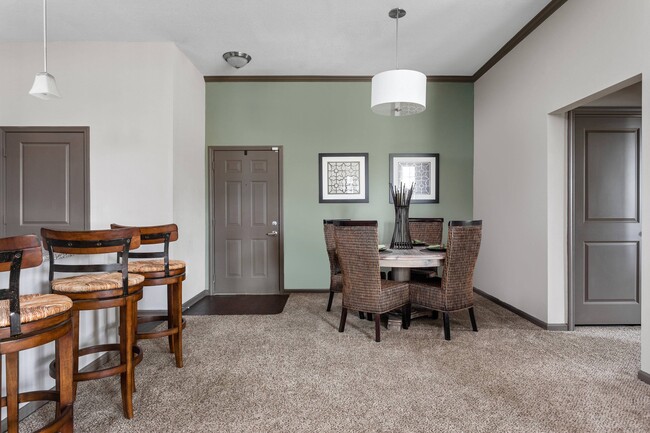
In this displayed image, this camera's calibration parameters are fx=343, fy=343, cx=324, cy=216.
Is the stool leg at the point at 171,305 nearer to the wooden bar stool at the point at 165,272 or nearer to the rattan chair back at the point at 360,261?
the wooden bar stool at the point at 165,272

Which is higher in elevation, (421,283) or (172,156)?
(172,156)

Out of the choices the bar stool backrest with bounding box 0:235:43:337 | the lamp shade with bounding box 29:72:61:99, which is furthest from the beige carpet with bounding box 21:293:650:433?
the lamp shade with bounding box 29:72:61:99

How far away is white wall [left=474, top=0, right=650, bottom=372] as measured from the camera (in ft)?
7.84

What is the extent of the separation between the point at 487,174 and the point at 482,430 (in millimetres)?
3369

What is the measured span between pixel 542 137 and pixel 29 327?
392 centimetres

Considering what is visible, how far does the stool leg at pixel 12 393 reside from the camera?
1299mm

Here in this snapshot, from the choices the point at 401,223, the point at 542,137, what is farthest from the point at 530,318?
the point at 542,137

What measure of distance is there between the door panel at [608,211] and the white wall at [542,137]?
18cm

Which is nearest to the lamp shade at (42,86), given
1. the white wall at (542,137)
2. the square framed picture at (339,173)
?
the square framed picture at (339,173)

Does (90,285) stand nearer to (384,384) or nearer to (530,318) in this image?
(384,384)

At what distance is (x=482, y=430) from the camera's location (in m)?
1.71

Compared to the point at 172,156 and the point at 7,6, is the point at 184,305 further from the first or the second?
the point at 7,6

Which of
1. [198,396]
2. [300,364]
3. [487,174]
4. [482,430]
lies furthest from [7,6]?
[487,174]

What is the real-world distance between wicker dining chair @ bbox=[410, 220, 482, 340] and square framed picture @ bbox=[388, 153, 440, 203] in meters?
1.82
